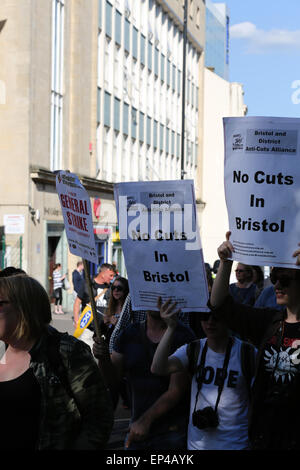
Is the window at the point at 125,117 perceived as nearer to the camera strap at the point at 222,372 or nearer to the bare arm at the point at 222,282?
the camera strap at the point at 222,372

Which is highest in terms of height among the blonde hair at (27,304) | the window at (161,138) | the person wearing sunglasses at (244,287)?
the window at (161,138)

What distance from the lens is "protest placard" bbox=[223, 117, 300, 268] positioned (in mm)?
4184

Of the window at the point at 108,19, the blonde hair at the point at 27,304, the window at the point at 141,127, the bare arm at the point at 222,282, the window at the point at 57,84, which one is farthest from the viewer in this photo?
the window at the point at 141,127

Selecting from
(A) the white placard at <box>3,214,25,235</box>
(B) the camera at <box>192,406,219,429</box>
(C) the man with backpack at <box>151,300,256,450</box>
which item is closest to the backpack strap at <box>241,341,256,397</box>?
(C) the man with backpack at <box>151,300,256,450</box>

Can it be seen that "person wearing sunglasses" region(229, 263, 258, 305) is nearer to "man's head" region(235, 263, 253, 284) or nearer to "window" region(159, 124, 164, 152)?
"man's head" region(235, 263, 253, 284)

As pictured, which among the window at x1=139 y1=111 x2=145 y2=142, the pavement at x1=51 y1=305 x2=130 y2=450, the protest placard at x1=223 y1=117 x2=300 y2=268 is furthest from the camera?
the window at x1=139 y1=111 x2=145 y2=142

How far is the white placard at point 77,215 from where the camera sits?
4.92 meters

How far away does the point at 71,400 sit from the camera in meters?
3.42

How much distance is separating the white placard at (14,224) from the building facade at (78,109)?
3cm

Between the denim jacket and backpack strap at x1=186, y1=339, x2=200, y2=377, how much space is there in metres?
1.32

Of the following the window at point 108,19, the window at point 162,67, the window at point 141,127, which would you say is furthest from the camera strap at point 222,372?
the window at point 162,67

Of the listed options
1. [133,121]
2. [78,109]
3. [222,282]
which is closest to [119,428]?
[222,282]

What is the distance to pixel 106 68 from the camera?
1464 inches

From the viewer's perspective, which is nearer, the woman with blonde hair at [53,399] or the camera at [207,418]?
the woman with blonde hair at [53,399]
